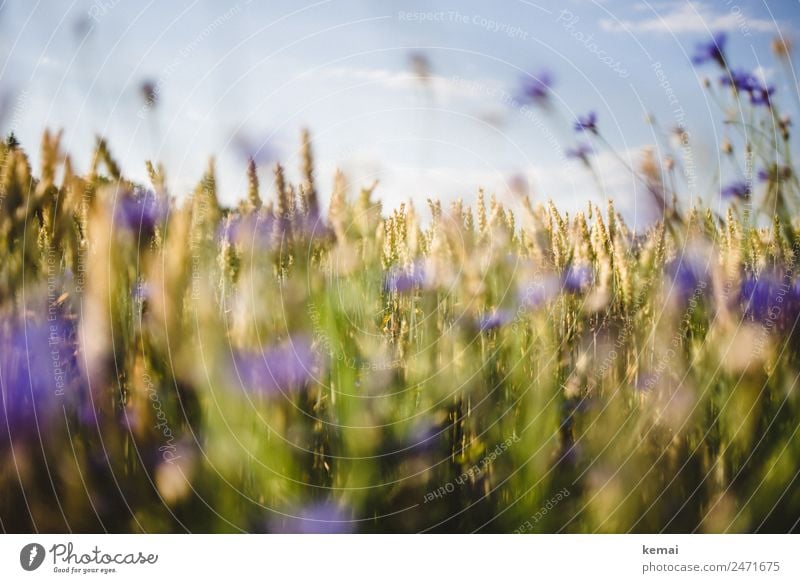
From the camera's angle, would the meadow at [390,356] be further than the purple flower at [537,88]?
No

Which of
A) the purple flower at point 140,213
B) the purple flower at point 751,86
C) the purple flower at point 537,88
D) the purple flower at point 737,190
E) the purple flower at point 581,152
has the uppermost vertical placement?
the purple flower at point 537,88

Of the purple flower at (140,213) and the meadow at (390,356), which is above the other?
the purple flower at (140,213)

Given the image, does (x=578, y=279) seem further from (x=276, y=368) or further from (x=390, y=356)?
(x=276, y=368)

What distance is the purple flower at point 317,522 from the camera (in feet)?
2.77

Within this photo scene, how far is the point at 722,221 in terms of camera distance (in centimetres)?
91

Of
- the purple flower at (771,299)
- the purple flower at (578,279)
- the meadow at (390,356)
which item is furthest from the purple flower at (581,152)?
the purple flower at (771,299)

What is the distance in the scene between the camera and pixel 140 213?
0.83 meters

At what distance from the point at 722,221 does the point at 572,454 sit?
397 millimetres

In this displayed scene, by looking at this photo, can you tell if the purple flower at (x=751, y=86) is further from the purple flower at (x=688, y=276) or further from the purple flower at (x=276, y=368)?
the purple flower at (x=276, y=368)

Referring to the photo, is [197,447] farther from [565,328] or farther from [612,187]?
[612,187]

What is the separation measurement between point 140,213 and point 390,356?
1.24 ft

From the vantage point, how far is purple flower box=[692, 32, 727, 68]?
0.92 meters
